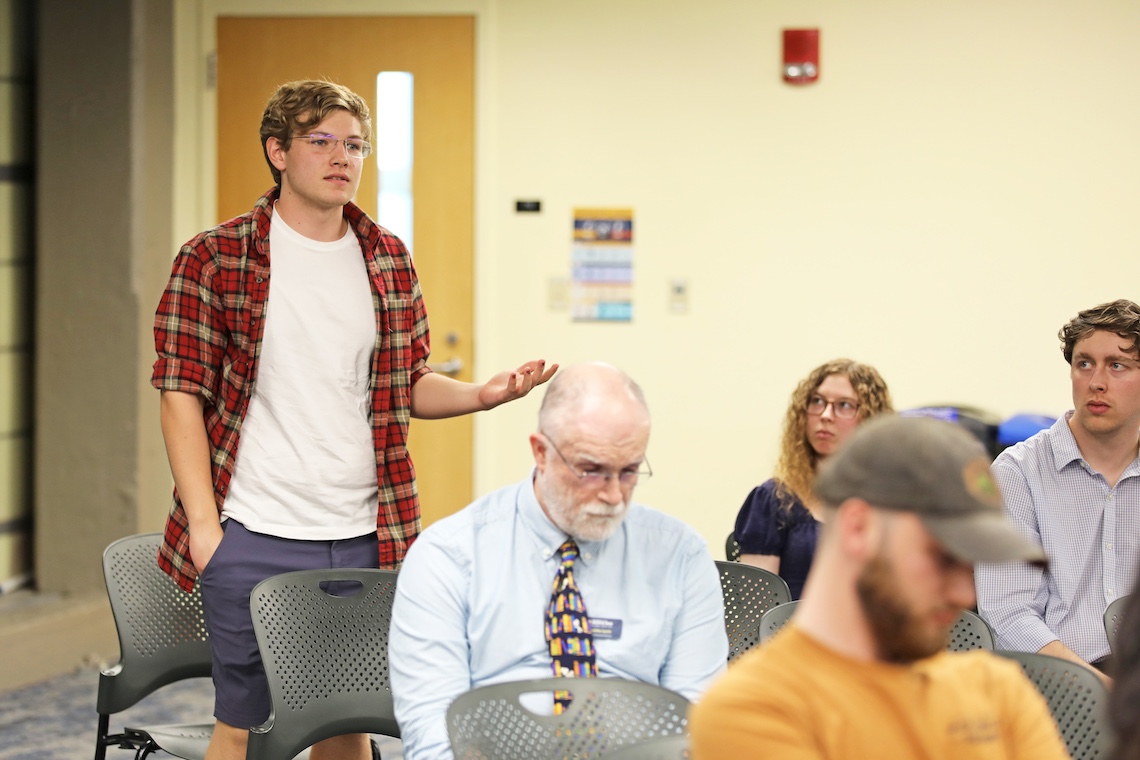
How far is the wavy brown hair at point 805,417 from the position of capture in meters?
3.11

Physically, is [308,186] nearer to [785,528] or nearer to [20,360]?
[785,528]

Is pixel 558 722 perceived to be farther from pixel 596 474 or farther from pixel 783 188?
pixel 783 188

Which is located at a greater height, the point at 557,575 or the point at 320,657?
the point at 557,575

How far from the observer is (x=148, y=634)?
9.00ft

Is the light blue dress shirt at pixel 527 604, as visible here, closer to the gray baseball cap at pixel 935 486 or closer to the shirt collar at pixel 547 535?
the shirt collar at pixel 547 535

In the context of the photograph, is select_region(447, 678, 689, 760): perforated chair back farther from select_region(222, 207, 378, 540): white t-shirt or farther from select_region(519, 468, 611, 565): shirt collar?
select_region(222, 207, 378, 540): white t-shirt

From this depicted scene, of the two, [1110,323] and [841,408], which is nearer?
[1110,323]

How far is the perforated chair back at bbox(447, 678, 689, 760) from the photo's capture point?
1723 millimetres

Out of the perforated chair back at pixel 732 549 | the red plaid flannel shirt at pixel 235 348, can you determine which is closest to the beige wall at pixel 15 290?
the red plaid flannel shirt at pixel 235 348

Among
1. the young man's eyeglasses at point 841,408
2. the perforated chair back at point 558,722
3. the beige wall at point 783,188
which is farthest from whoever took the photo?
the beige wall at point 783,188

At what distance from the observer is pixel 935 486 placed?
119 centimetres

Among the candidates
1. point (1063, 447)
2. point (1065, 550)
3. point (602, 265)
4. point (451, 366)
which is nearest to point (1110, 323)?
point (1063, 447)

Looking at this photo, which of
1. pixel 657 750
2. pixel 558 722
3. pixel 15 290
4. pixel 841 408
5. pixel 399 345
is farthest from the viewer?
pixel 15 290

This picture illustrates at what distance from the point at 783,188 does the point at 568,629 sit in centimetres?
350
